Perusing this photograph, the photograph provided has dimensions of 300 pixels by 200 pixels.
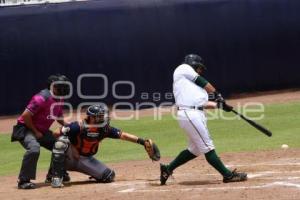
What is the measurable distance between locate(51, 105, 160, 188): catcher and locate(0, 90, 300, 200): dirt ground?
0.68 ft

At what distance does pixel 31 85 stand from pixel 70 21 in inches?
85.5

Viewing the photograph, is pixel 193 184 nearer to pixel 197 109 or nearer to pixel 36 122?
pixel 197 109

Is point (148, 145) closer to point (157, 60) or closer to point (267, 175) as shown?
point (267, 175)

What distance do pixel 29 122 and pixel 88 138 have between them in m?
0.88

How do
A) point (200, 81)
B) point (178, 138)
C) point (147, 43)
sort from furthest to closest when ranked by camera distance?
1. point (147, 43)
2. point (178, 138)
3. point (200, 81)

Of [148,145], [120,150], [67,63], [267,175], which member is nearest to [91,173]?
[148,145]

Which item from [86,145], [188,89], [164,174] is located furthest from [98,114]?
[188,89]

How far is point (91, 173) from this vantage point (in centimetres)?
1078

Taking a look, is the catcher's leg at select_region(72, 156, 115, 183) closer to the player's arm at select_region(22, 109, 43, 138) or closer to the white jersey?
the player's arm at select_region(22, 109, 43, 138)

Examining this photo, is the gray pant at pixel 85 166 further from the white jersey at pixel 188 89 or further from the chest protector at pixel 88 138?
the white jersey at pixel 188 89

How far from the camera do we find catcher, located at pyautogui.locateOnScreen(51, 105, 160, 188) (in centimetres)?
1043

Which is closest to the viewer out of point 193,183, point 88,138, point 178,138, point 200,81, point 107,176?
point 200,81

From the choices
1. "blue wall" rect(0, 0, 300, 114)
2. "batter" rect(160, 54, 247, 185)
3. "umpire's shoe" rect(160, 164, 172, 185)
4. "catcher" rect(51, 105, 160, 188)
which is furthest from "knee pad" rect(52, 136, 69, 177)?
"blue wall" rect(0, 0, 300, 114)

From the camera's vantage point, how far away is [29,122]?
10641 millimetres
